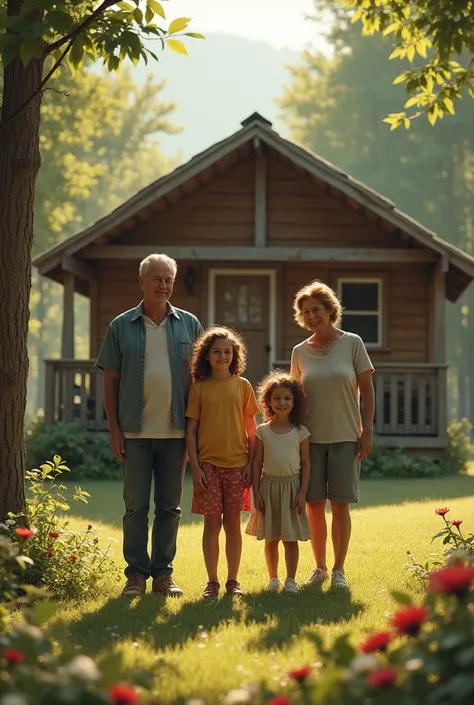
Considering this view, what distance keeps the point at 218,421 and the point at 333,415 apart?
A: 809mm

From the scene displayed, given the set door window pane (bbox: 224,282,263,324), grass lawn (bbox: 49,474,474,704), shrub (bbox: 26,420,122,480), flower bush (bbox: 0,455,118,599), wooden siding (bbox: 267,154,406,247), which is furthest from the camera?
door window pane (bbox: 224,282,263,324)

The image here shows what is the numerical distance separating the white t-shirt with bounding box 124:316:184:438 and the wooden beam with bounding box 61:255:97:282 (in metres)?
10.6

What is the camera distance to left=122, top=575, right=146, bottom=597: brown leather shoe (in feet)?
21.9

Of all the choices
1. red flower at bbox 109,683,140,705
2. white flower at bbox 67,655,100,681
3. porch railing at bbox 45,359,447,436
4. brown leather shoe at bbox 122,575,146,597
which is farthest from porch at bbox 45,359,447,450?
red flower at bbox 109,683,140,705

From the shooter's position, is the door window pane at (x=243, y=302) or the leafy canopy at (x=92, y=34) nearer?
the leafy canopy at (x=92, y=34)

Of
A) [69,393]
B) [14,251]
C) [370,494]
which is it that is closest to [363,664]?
[14,251]

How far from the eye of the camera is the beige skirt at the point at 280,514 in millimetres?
6898

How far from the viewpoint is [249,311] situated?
61.5 ft

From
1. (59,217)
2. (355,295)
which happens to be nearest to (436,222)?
(59,217)

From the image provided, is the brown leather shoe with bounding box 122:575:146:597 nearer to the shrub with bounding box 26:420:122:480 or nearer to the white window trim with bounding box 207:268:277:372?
the shrub with bounding box 26:420:122:480

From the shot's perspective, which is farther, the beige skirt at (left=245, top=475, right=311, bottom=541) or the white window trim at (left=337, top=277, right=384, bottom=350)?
the white window trim at (left=337, top=277, right=384, bottom=350)

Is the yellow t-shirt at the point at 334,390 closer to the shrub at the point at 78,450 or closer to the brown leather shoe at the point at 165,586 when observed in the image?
the brown leather shoe at the point at 165,586

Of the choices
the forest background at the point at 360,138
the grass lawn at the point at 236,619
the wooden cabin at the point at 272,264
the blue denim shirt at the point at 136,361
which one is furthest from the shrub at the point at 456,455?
the forest background at the point at 360,138

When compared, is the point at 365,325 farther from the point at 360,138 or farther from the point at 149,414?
the point at 360,138
